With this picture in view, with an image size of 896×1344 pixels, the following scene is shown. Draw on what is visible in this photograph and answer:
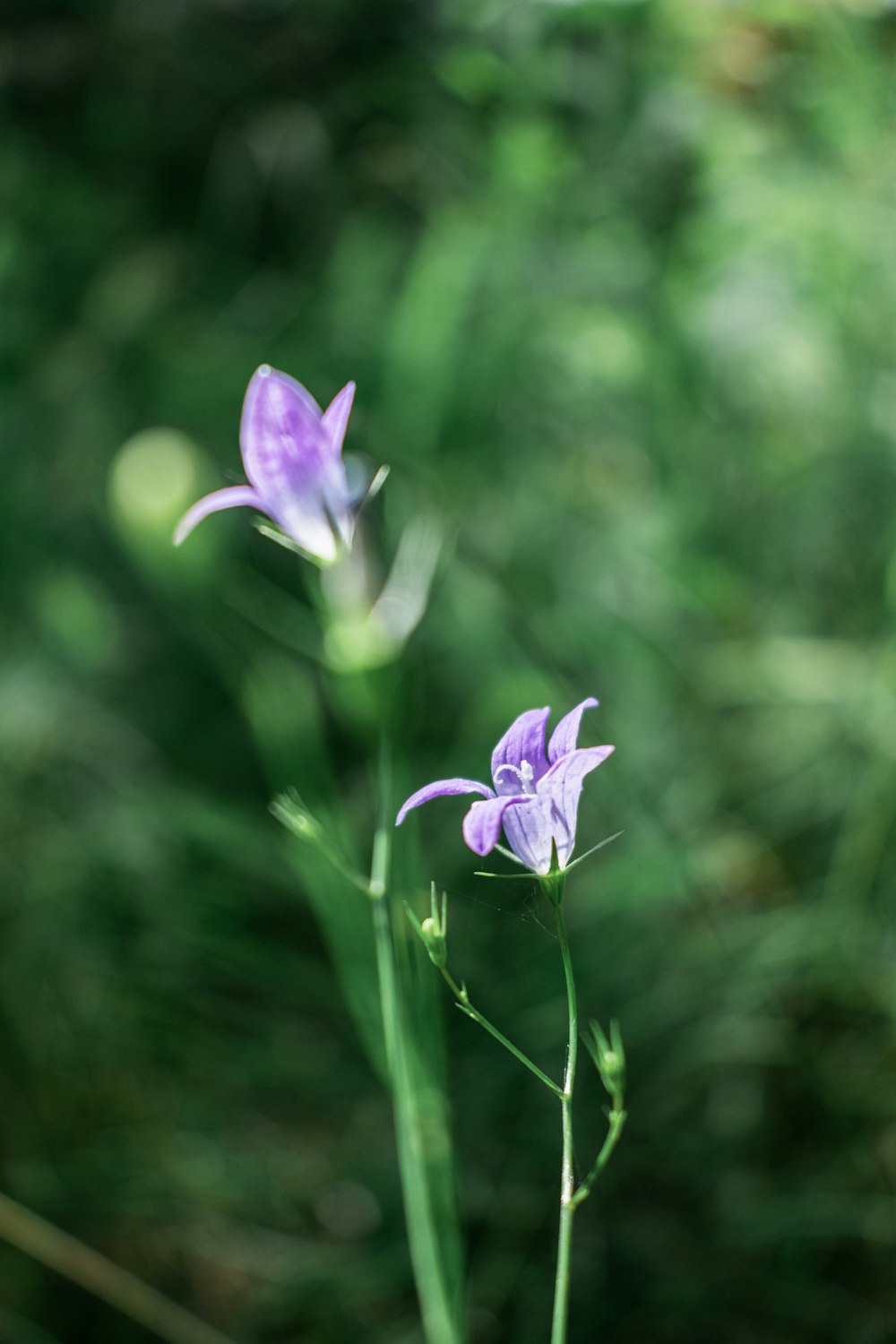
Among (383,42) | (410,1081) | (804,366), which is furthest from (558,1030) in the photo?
(383,42)

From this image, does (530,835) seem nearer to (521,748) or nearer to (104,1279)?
(521,748)

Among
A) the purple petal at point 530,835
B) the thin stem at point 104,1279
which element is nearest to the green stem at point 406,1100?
the purple petal at point 530,835

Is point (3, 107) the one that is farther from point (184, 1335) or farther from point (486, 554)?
point (184, 1335)

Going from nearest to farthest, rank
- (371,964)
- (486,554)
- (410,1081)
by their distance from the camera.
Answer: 1. (410,1081)
2. (371,964)
3. (486,554)

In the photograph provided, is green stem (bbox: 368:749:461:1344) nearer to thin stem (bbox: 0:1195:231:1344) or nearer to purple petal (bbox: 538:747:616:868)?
purple petal (bbox: 538:747:616:868)

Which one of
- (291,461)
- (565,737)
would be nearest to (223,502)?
(291,461)

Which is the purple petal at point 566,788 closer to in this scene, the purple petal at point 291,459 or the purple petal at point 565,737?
the purple petal at point 565,737
